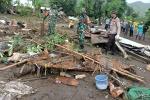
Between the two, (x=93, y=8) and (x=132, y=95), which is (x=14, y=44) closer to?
(x=132, y=95)

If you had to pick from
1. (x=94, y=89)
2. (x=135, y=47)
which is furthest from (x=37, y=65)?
(x=135, y=47)

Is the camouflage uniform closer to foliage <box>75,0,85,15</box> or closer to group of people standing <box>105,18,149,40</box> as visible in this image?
group of people standing <box>105,18,149,40</box>

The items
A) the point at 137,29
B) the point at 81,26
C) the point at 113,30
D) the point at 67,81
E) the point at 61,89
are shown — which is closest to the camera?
the point at 61,89

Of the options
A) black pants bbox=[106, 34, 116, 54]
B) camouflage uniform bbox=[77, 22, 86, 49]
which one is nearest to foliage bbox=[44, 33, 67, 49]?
camouflage uniform bbox=[77, 22, 86, 49]

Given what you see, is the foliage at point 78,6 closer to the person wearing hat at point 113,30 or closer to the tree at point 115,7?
the tree at point 115,7

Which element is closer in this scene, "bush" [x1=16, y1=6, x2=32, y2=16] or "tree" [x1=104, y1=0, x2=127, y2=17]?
"bush" [x1=16, y1=6, x2=32, y2=16]

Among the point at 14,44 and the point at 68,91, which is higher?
the point at 14,44

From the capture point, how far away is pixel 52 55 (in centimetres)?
1215

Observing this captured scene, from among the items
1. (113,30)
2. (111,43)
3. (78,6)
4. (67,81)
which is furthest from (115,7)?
(67,81)

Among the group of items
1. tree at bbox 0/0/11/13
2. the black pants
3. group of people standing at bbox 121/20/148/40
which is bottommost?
group of people standing at bbox 121/20/148/40

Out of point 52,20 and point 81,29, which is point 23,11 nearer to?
point 52,20

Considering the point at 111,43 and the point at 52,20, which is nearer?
the point at 111,43

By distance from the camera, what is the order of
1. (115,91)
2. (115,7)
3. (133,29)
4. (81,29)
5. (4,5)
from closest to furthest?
(115,91), (81,29), (133,29), (4,5), (115,7)

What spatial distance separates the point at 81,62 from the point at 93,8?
37.1 m
